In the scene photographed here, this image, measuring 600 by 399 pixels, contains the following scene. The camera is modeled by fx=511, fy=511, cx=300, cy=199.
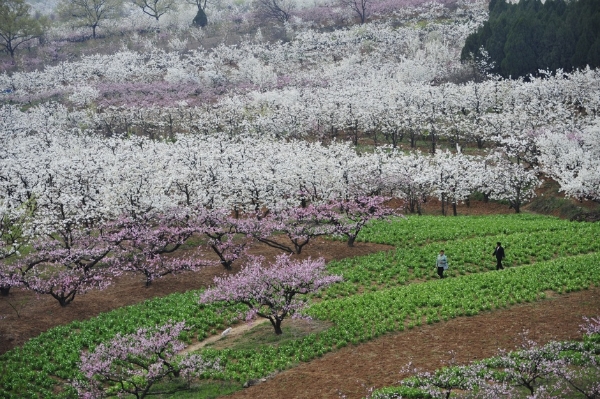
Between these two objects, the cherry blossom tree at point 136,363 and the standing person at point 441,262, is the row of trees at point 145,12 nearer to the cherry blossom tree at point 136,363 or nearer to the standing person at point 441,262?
the standing person at point 441,262

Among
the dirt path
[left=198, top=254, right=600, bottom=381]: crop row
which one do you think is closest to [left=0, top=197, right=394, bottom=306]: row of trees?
[left=198, top=254, right=600, bottom=381]: crop row

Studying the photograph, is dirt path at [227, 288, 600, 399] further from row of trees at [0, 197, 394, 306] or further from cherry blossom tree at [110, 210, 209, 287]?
cherry blossom tree at [110, 210, 209, 287]

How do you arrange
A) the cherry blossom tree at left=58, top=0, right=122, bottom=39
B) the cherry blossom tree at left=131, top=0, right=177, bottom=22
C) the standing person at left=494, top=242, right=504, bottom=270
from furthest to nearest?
the cherry blossom tree at left=131, top=0, right=177, bottom=22 → the cherry blossom tree at left=58, top=0, right=122, bottom=39 → the standing person at left=494, top=242, right=504, bottom=270

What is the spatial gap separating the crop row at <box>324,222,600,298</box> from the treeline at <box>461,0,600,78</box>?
36.6m

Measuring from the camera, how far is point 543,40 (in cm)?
6594

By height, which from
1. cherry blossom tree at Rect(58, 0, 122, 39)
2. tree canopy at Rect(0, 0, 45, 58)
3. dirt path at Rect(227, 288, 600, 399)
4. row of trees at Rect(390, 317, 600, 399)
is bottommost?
dirt path at Rect(227, 288, 600, 399)

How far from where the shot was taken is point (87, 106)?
242 feet

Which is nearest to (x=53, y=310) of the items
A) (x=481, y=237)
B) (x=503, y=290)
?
(x=503, y=290)

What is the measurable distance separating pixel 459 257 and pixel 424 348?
1105 cm

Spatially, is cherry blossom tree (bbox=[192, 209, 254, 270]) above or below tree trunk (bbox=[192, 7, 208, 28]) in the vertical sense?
below

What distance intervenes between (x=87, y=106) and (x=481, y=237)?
60970 mm

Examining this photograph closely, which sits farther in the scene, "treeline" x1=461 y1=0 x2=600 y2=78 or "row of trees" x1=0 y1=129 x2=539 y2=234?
"treeline" x1=461 y1=0 x2=600 y2=78

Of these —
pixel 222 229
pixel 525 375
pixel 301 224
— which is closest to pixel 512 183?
pixel 301 224

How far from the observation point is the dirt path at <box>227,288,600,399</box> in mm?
17656
